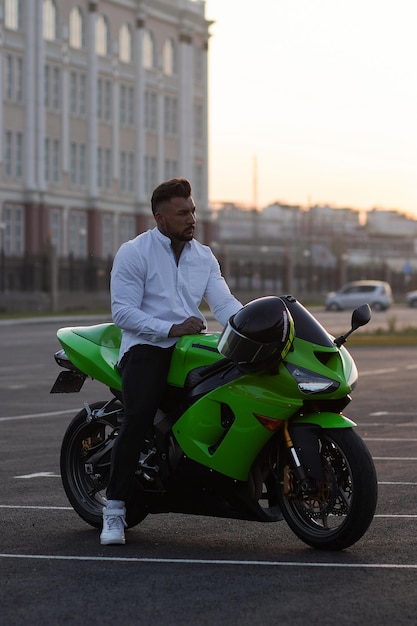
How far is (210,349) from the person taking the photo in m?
6.93

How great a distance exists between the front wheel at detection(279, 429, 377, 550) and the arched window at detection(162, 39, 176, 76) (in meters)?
73.9

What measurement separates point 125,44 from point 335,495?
7123 cm

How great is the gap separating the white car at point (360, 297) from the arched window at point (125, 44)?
18.3 meters

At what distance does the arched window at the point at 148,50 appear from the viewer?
77688mm

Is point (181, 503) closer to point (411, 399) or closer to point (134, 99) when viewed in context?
point (411, 399)

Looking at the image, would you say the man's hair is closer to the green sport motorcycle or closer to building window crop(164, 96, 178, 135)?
the green sport motorcycle

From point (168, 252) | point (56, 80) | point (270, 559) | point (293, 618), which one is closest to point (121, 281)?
point (168, 252)

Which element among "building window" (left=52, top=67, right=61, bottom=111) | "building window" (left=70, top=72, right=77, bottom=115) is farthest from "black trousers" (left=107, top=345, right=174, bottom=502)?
"building window" (left=70, top=72, right=77, bottom=115)

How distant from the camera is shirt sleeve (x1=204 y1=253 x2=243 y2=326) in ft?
24.0

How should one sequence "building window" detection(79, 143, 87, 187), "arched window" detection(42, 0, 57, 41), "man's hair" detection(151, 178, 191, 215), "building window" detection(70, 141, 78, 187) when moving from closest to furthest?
"man's hair" detection(151, 178, 191, 215), "arched window" detection(42, 0, 57, 41), "building window" detection(70, 141, 78, 187), "building window" detection(79, 143, 87, 187)

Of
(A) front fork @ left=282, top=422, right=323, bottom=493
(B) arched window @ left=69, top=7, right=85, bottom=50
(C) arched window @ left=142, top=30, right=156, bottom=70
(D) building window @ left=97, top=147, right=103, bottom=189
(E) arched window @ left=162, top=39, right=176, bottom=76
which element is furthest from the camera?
(E) arched window @ left=162, top=39, right=176, bottom=76

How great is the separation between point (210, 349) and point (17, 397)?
10.6 meters

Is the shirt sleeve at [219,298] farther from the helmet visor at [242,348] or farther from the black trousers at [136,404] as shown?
the helmet visor at [242,348]

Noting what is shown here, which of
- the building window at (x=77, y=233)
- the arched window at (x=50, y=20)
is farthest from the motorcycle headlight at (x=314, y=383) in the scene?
the building window at (x=77, y=233)
